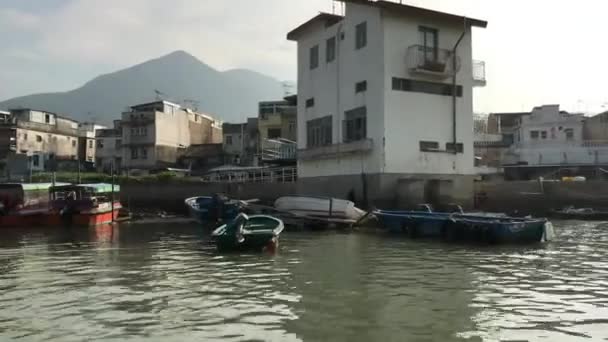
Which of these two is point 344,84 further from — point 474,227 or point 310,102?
point 474,227

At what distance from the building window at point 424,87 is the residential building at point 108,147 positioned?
4501 cm

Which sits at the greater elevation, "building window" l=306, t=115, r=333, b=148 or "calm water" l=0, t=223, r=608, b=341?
"building window" l=306, t=115, r=333, b=148

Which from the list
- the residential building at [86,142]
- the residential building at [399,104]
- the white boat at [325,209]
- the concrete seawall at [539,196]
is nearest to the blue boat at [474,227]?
the white boat at [325,209]

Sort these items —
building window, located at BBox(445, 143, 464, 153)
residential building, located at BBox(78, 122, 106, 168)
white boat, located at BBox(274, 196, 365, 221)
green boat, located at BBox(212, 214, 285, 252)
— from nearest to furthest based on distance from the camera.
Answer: green boat, located at BBox(212, 214, 285, 252), white boat, located at BBox(274, 196, 365, 221), building window, located at BBox(445, 143, 464, 153), residential building, located at BBox(78, 122, 106, 168)

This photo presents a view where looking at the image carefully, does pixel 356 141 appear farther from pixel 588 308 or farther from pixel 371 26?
pixel 588 308

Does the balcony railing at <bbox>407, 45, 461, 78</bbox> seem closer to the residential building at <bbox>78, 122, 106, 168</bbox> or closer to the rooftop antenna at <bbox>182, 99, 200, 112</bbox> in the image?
the rooftop antenna at <bbox>182, 99, 200, 112</bbox>

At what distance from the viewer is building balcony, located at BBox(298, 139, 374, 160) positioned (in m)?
33.8

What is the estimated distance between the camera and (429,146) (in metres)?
34.8

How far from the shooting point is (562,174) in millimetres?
52531

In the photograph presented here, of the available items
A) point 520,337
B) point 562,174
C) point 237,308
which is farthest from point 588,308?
point 562,174

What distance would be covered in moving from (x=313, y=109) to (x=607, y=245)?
76.3 feet

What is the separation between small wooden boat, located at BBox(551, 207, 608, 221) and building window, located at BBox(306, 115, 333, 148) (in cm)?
1509

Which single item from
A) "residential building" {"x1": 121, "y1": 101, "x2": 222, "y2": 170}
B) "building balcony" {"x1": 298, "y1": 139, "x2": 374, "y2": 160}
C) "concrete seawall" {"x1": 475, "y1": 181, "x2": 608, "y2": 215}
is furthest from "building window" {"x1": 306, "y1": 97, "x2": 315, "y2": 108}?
"residential building" {"x1": 121, "y1": 101, "x2": 222, "y2": 170}

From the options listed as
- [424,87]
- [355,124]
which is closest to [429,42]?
[424,87]
